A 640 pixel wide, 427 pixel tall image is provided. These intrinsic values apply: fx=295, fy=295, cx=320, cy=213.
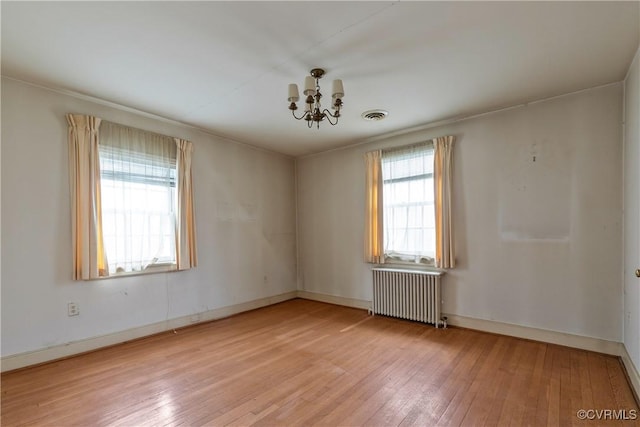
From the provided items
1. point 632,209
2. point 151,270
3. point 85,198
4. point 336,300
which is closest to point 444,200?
point 632,209

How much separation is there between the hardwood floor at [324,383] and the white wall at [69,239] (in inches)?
14.4

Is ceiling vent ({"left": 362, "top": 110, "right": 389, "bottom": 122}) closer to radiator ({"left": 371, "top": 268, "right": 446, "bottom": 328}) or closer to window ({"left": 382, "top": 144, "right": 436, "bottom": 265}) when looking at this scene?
window ({"left": 382, "top": 144, "right": 436, "bottom": 265})

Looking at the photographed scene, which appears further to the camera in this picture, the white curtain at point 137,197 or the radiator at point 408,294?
the radiator at point 408,294

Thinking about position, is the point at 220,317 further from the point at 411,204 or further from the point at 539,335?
the point at 539,335

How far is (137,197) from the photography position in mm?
3523

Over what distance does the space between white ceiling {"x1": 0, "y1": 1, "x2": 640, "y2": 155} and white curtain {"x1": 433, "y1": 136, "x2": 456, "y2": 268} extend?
0.59m

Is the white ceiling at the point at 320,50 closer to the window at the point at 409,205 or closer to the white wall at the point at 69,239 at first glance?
the white wall at the point at 69,239

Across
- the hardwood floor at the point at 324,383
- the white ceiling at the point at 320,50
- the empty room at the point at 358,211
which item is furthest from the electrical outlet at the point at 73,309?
the white ceiling at the point at 320,50

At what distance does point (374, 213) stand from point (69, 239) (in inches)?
148

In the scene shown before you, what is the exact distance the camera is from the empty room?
2089 millimetres

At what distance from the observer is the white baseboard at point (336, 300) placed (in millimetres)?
4781

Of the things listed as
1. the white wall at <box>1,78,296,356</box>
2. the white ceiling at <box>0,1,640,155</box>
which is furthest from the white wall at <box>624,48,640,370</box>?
the white wall at <box>1,78,296,356</box>

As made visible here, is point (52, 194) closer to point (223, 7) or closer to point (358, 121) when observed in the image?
point (223, 7)

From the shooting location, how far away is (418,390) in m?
2.36
